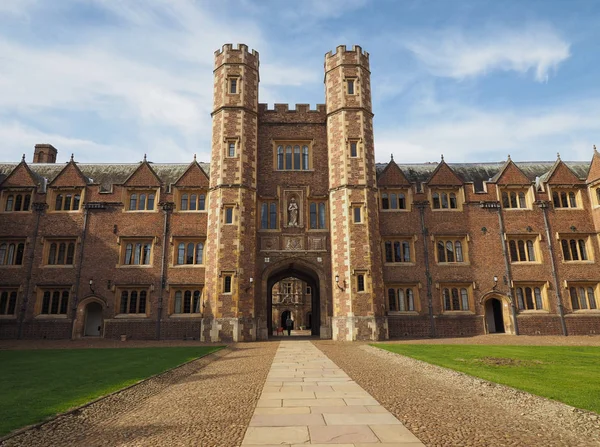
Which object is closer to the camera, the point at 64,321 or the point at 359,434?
the point at 359,434

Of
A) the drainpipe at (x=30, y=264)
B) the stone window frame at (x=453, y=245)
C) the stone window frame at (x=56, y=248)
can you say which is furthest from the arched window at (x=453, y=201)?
the drainpipe at (x=30, y=264)

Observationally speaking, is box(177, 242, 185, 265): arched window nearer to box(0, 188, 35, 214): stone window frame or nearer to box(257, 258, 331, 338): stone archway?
box(257, 258, 331, 338): stone archway

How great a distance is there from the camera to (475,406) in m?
6.84

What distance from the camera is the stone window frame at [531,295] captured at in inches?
969

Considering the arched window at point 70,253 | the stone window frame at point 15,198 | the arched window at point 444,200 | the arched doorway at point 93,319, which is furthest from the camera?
the arched window at point 444,200

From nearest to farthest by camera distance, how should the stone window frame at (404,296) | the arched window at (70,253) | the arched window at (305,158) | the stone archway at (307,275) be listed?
the stone archway at (307,275)
the stone window frame at (404,296)
the arched window at (70,253)
the arched window at (305,158)

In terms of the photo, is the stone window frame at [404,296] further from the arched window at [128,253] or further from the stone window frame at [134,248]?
the arched window at [128,253]

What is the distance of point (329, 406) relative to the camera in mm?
6668

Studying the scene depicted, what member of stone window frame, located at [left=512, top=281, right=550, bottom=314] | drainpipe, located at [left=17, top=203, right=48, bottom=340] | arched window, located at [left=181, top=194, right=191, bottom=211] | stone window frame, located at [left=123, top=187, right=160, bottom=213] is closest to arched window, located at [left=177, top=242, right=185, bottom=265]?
arched window, located at [left=181, top=194, right=191, bottom=211]

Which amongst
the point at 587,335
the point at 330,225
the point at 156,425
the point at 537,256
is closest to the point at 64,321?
the point at 330,225

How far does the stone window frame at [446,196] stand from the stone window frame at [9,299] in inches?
1065

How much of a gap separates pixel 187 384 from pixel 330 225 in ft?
54.2

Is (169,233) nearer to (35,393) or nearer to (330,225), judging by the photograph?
(330,225)

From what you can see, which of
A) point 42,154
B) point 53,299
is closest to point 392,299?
point 53,299
